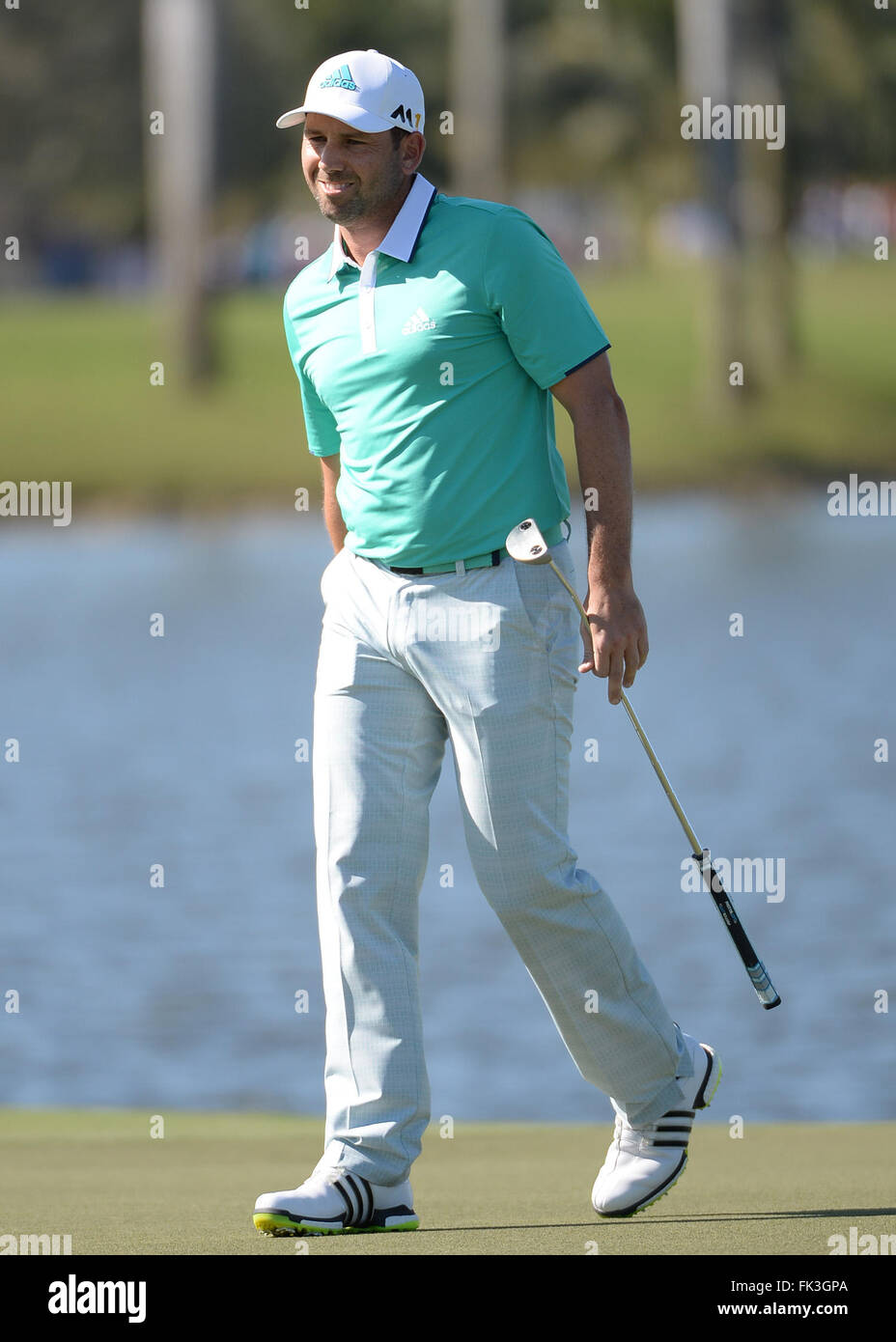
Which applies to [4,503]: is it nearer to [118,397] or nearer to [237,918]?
[118,397]

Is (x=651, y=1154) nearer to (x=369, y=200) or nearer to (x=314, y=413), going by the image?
(x=314, y=413)

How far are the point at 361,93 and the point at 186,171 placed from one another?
31.3 meters

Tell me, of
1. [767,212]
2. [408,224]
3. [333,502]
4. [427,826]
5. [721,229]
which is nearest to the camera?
[408,224]

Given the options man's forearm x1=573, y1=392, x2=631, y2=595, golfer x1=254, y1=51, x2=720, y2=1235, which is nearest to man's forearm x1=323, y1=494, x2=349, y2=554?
golfer x1=254, y1=51, x2=720, y2=1235

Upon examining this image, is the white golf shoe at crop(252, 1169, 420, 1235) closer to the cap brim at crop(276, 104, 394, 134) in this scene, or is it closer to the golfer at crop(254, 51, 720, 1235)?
the golfer at crop(254, 51, 720, 1235)

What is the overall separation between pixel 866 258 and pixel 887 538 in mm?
28795

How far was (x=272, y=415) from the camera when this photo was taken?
3544 cm

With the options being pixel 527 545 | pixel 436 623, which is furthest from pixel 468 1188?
pixel 527 545

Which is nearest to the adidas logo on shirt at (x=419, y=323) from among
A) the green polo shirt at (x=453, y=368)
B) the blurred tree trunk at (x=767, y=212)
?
the green polo shirt at (x=453, y=368)

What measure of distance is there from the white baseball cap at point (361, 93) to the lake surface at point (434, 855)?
3.74 meters

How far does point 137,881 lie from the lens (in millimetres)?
11953

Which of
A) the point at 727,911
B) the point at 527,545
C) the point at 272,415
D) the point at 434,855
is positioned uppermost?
the point at 272,415

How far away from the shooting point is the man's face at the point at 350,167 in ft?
14.8
